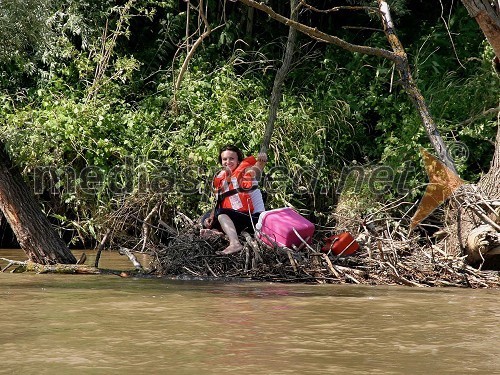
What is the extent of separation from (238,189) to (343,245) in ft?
4.36

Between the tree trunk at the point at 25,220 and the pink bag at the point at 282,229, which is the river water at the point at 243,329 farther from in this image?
the tree trunk at the point at 25,220

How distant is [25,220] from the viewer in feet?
37.0

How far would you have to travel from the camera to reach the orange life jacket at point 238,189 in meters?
11.0

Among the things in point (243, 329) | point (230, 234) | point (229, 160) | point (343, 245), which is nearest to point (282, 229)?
point (230, 234)

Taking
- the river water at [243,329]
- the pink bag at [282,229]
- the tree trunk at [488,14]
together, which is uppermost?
the tree trunk at [488,14]

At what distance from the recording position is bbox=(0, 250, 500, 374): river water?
5.70 metres

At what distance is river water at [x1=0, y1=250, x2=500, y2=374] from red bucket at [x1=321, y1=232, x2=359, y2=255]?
67 cm

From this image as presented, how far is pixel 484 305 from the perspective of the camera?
8.41m

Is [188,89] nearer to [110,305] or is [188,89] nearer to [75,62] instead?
[75,62]

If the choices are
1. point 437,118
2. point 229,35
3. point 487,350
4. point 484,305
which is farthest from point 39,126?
point 487,350

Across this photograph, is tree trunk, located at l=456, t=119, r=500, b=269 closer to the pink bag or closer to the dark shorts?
the pink bag

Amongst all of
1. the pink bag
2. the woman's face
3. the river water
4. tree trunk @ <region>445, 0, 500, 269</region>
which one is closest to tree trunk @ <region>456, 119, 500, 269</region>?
tree trunk @ <region>445, 0, 500, 269</region>

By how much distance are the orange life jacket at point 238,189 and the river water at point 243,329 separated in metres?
1.24

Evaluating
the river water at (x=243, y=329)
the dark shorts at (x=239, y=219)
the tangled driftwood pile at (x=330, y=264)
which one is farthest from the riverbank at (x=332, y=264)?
the river water at (x=243, y=329)
